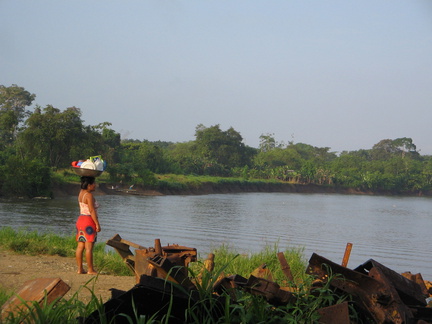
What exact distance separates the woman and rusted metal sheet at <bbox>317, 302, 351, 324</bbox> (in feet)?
12.0

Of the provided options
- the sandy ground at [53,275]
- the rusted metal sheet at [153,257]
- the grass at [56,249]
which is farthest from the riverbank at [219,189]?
the rusted metal sheet at [153,257]

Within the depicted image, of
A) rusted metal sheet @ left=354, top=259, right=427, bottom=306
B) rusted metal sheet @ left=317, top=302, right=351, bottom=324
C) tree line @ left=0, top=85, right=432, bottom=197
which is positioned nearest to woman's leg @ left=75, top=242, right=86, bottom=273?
rusted metal sheet @ left=354, top=259, right=427, bottom=306

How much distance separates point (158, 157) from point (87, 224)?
160 ft

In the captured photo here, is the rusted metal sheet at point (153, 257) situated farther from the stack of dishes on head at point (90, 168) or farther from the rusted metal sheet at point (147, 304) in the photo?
the stack of dishes on head at point (90, 168)

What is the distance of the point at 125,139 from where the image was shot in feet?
273

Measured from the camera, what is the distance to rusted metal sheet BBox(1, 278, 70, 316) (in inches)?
145

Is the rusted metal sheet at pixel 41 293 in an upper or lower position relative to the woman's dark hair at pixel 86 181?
lower

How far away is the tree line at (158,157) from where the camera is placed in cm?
3884

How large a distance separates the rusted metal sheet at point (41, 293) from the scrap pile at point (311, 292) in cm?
54

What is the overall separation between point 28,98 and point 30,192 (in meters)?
33.0

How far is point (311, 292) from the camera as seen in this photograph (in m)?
4.07

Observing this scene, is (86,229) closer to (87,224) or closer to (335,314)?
(87,224)

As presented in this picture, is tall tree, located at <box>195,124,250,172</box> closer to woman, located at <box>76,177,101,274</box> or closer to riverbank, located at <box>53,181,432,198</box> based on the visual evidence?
riverbank, located at <box>53,181,432,198</box>

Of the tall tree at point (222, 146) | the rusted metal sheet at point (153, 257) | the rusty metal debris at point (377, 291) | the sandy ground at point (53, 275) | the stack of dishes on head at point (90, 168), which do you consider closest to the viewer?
the rusty metal debris at point (377, 291)
